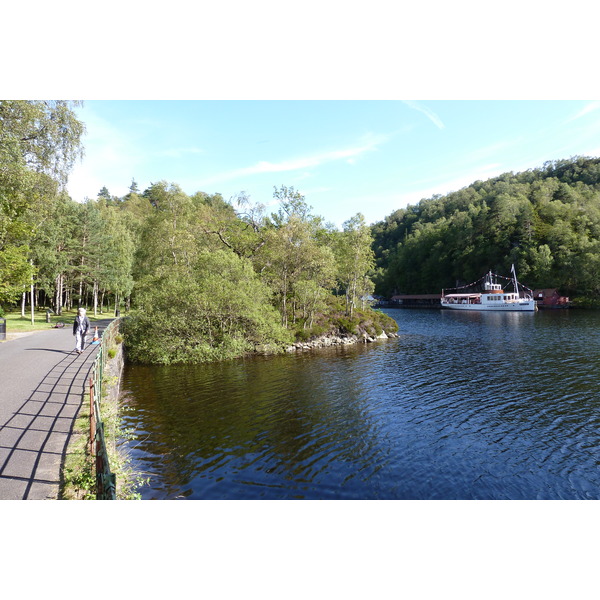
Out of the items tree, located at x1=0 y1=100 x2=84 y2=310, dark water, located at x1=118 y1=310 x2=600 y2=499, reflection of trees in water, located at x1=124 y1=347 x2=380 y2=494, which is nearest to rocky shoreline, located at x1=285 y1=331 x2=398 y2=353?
dark water, located at x1=118 y1=310 x2=600 y2=499

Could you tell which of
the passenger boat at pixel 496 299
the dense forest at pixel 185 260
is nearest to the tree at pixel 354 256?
the dense forest at pixel 185 260

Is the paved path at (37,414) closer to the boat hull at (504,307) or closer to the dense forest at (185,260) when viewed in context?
the dense forest at (185,260)

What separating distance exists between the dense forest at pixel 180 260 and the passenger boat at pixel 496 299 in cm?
4147

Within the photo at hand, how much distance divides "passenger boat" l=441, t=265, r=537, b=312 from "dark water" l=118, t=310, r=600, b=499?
171ft

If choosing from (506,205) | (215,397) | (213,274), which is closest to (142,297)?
(213,274)

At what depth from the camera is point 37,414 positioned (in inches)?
404

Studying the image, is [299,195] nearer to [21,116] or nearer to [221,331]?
[221,331]

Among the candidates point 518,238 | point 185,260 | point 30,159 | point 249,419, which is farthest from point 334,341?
point 518,238

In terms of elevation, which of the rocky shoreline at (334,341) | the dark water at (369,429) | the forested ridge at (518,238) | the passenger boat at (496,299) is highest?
the forested ridge at (518,238)

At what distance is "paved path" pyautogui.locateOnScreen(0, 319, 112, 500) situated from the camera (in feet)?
22.6

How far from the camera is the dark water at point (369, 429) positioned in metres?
9.86

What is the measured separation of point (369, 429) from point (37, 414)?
984 cm

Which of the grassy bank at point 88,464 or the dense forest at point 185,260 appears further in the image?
the dense forest at point 185,260

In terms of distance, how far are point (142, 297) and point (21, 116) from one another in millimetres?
13784
